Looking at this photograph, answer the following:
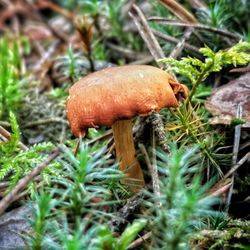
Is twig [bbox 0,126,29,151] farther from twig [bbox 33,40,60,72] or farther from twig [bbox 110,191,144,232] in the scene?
twig [bbox 33,40,60,72]

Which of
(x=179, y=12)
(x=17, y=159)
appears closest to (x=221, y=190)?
(x=17, y=159)

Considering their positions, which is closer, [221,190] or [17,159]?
[221,190]

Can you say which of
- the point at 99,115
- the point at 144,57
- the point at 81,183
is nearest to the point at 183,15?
the point at 144,57

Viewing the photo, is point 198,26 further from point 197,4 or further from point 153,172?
point 153,172

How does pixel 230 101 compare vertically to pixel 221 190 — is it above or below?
above

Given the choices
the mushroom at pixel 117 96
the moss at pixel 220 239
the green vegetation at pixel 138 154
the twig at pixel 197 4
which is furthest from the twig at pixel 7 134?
the twig at pixel 197 4

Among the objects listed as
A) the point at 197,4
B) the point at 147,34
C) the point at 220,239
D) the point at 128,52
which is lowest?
the point at 220,239

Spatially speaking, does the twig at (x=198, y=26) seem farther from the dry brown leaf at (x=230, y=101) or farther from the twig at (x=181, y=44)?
the dry brown leaf at (x=230, y=101)
